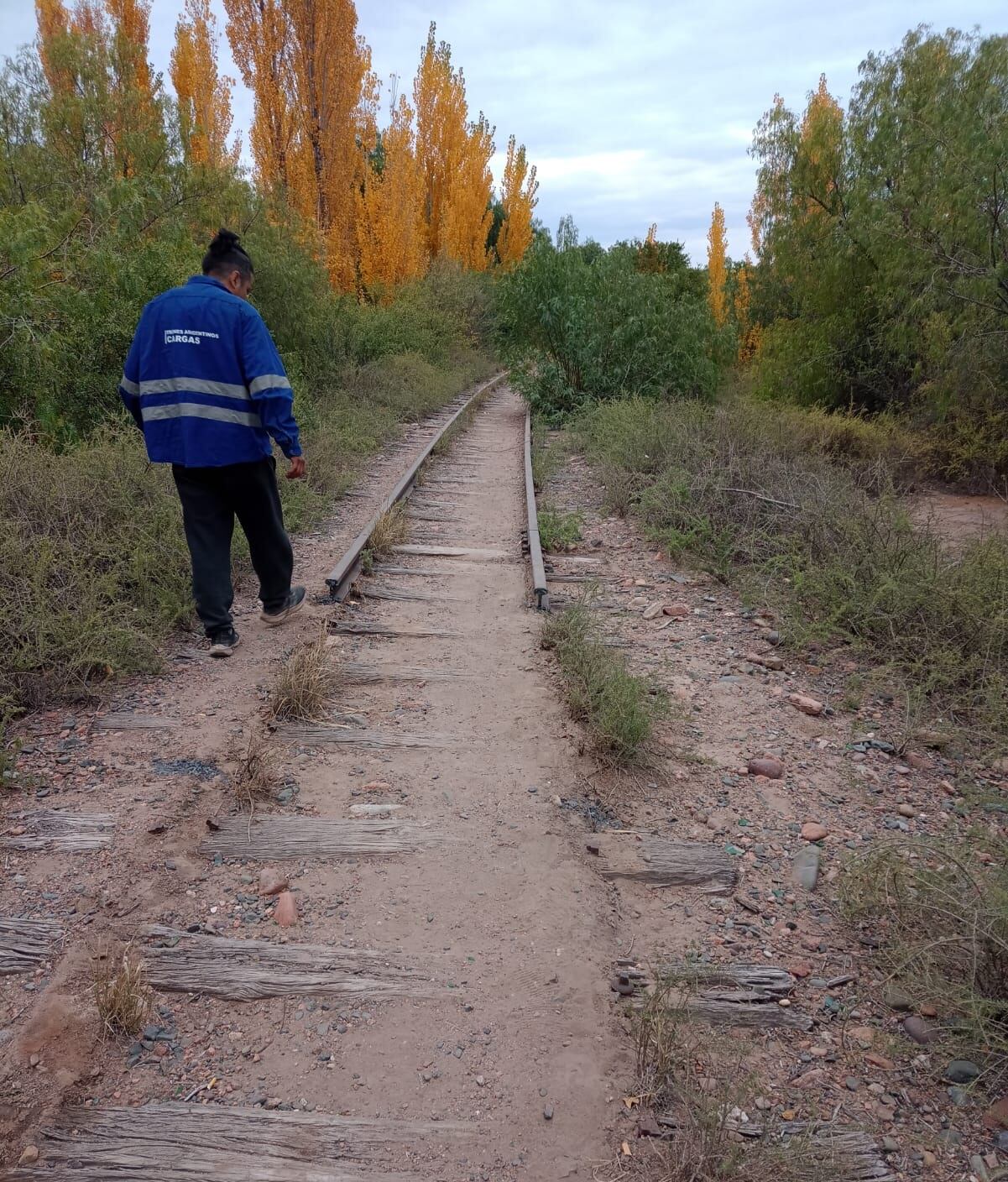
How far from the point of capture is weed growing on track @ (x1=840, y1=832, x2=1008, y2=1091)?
7.31 feet

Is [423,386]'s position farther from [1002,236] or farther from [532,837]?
[532,837]

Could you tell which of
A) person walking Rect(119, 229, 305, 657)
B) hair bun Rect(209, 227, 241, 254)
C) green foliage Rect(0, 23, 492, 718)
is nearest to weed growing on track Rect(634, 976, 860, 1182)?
green foliage Rect(0, 23, 492, 718)

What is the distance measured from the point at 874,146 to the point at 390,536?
10.2 m

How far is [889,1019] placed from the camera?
2.40 metres

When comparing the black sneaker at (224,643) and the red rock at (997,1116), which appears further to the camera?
the black sneaker at (224,643)

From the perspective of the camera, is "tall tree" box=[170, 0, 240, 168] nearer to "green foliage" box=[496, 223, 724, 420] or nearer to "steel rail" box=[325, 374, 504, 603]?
"green foliage" box=[496, 223, 724, 420]

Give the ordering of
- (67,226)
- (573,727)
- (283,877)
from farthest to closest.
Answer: (67,226)
(573,727)
(283,877)

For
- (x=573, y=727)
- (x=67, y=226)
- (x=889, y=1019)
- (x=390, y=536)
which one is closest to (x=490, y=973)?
(x=889, y=1019)

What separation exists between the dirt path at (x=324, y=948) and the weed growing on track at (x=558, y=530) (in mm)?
2970

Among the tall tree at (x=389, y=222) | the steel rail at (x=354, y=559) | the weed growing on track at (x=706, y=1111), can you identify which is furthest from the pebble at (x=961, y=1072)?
the tall tree at (x=389, y=222)

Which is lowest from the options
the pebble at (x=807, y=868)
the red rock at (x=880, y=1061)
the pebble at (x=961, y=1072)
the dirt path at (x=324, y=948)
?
the red rock at (x=880, y=1061)

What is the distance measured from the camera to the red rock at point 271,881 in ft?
9.15

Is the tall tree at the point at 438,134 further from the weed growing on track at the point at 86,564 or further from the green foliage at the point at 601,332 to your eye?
the weed growing on track at the point at 86,564

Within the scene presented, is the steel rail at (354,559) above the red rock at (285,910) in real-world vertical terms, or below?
above
